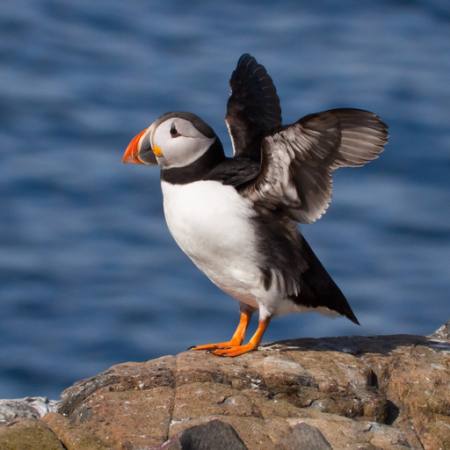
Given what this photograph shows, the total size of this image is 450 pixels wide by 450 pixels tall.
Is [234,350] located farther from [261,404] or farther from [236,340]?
[261,404]

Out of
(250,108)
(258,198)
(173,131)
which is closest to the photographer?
(258,198)

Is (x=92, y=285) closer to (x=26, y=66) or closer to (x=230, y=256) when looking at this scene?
(x=26, y=66)

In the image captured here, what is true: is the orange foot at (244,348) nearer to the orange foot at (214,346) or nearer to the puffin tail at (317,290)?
the orange foot at (214,346)

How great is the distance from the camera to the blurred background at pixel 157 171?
15875 mm

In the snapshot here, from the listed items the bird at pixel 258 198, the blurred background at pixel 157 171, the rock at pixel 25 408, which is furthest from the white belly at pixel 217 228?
the blurred background at pixel 157 171

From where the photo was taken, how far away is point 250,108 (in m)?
9.85

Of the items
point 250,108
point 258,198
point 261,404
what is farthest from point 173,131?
point 261,404

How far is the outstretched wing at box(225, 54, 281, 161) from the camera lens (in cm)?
957

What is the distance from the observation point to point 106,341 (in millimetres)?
15750

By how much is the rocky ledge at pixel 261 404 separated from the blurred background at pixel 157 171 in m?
6.65

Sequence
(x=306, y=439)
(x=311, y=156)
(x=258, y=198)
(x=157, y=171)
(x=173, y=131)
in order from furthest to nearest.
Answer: (x=157, y=171) < (x=173, y=131) < (x=258, y=198) < (x=311, y=156) < (x=306, y=439)

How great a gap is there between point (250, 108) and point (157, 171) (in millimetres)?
8440

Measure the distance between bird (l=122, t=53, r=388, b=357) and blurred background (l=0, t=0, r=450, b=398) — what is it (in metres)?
6.46

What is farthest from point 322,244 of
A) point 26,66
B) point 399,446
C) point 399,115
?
point 399,446
